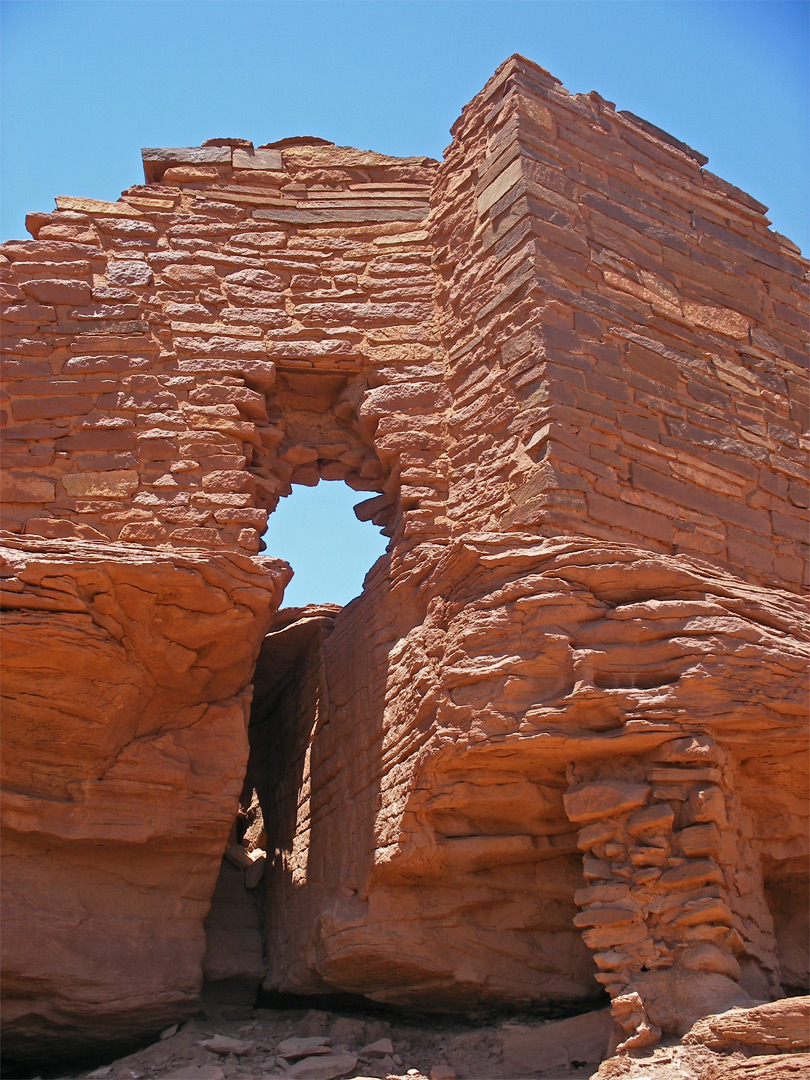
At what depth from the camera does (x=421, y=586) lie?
658cm

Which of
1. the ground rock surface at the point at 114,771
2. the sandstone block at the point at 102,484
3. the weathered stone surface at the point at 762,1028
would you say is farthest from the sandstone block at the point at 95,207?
the weathered stone surface at the point at 762,1028

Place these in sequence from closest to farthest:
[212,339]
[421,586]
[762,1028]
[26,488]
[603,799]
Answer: [762,1028], [603,799], [421,586], [26,488], [212,339]

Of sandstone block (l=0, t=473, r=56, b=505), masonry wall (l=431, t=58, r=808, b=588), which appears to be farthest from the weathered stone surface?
sandstone block (l=0, t=473, r=56, b=505)

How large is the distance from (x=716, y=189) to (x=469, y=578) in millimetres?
3912

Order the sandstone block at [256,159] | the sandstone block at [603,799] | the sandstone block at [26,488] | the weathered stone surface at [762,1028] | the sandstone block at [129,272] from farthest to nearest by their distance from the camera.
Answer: the sandstone block at [256,159] → the sandstone block at [129,272] → the sandstone block at [26,488] → the sandstone block at [603,799] → the weathered stone surface at [762,1028]

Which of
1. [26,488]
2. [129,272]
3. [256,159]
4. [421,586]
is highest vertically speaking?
[256,159]

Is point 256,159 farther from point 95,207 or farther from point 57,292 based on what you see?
point 57,292

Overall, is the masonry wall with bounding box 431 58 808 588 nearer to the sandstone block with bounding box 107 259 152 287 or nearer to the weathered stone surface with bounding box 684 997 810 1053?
the sandstone block with bounding box 107 259 152 287

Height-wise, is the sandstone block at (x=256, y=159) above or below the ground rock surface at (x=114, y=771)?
above

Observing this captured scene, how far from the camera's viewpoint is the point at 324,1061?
6070 mm

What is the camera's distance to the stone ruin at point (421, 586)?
5.58 m

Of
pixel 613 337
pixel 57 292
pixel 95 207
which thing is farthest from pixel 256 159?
pixel 613 337

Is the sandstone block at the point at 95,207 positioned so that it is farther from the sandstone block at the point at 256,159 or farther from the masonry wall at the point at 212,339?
the sandstone block at the point at 256,159

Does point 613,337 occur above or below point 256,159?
below
